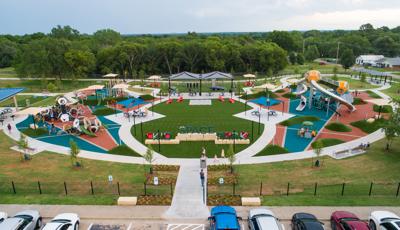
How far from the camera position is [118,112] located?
1734 inches

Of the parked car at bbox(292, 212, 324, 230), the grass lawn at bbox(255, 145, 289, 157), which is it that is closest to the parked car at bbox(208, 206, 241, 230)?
the parked car at bbox(292, 212, 324, 230)

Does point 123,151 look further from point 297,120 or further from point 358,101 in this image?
point 358,101

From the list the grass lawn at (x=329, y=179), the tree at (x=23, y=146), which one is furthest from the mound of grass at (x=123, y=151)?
the grass lawn at (x=329, y=179)

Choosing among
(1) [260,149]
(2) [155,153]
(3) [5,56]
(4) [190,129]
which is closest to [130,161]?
(2) [155,153]

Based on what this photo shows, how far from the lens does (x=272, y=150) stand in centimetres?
2883

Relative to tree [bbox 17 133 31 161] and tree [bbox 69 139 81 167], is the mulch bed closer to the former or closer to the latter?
tree [bbox 69 139 81 167]

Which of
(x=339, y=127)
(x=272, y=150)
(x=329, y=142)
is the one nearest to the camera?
(x=272, y=150)

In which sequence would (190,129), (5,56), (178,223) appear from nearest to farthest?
(178,223), (190,129), (5,56)

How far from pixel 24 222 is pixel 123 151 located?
44.9ft

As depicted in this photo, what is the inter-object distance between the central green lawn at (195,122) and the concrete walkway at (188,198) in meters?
4.65

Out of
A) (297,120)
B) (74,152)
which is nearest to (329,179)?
(297,120)

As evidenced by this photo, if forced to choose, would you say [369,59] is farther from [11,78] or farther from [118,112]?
[11,78]

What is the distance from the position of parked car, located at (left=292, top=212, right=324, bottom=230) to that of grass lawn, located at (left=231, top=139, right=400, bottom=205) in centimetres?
237

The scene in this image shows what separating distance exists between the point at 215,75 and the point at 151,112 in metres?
16.9
